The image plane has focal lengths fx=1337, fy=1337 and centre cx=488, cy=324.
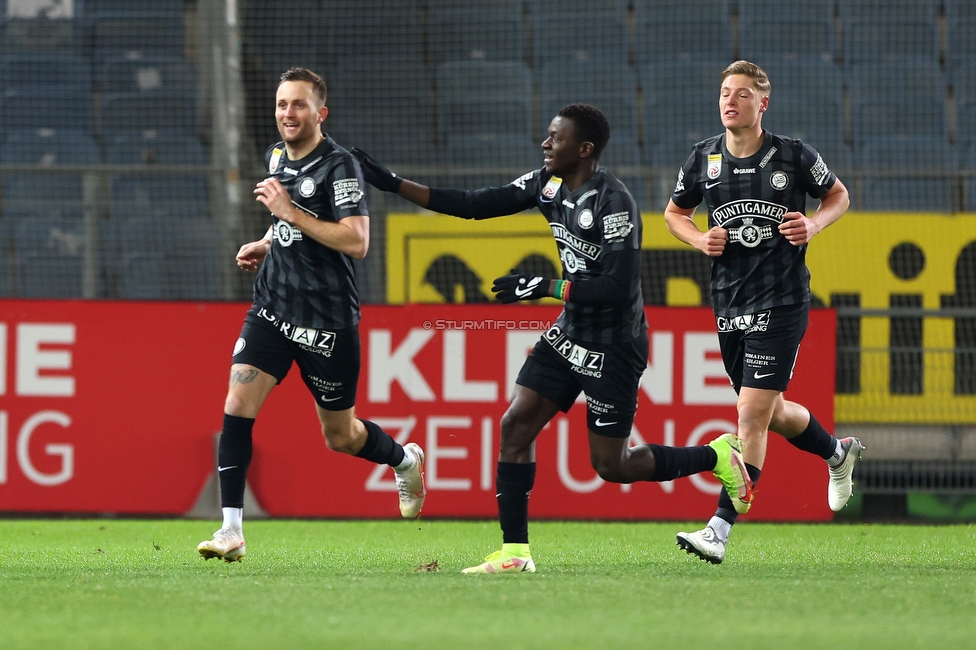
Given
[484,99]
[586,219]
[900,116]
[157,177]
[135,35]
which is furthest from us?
[135,35]

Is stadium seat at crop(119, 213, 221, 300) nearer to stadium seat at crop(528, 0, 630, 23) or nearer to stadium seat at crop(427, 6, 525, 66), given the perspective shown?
stadium seat at crop(427, 6, 525, 66)

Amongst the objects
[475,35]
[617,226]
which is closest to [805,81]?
[475,35]

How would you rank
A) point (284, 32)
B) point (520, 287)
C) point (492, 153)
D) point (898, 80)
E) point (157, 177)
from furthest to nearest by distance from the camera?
point (898, 80)
point (492, 153)
point (284, 32)
point (157, 177)
point (520, 287)

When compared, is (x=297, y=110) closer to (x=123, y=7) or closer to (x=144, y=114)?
(x=144, y=114)

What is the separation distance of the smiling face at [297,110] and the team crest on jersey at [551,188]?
1042 millimetres

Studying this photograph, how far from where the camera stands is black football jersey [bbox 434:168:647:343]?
5.16m

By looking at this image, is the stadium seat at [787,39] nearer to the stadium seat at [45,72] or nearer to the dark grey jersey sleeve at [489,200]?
the stadium seat at [45,72]

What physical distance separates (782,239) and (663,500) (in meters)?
3.20

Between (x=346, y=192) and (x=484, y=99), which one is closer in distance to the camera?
(x=346, y=192)

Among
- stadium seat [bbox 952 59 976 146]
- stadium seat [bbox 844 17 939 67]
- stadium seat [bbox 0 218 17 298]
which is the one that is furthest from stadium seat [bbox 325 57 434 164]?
stadium seat [bbox 952 59 976 146]

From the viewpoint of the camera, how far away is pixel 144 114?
11578 millimetres

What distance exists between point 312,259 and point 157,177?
531 centimetres

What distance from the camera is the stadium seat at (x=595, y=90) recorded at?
1163 centimetres

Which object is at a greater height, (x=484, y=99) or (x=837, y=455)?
(x=484, y=99)
